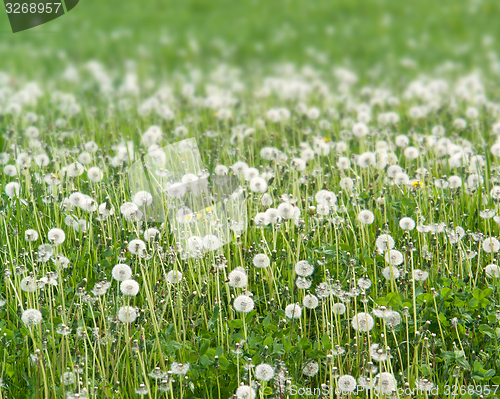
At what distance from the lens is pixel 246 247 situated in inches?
124

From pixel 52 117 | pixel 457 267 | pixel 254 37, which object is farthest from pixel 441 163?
pixel 254 37

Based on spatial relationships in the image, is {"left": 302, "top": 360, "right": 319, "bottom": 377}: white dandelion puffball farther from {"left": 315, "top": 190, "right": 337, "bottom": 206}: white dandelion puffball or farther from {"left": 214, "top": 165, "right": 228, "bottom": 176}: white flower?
{"left": 214, "top": 165, "right": 228, "bottom": 176}: white flower

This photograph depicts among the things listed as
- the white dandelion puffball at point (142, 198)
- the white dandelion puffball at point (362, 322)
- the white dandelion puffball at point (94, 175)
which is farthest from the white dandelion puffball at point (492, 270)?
the white dandelion puffball at point (94, 175)

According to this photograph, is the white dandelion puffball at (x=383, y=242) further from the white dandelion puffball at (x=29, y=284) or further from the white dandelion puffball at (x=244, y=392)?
the white dandelion puffball at (x=29, y=284)

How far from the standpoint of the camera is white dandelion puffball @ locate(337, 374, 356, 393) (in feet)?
6.72

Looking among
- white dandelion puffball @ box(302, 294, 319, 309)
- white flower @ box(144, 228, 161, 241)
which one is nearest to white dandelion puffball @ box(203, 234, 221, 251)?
white flower @ box(144, 228, 161, 241)

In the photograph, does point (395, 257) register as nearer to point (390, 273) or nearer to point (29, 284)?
point (390, 273)

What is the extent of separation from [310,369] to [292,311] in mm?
279

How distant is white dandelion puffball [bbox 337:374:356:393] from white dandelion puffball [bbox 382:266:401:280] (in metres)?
0.72

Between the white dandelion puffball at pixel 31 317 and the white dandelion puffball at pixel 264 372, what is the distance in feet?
2.84

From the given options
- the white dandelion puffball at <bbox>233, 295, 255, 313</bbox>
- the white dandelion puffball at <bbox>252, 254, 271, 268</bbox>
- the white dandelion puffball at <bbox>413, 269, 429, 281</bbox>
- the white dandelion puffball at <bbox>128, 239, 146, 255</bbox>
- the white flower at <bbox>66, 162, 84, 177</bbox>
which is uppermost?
the white flower at <bbox>66, 162, 84, 177</bbox>

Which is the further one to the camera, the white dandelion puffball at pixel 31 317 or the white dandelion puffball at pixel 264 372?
the white dandelion puffball at pixel 31 317

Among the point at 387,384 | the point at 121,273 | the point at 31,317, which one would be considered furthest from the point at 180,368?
the point at 387,384

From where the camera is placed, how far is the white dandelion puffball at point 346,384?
6.72 feet
